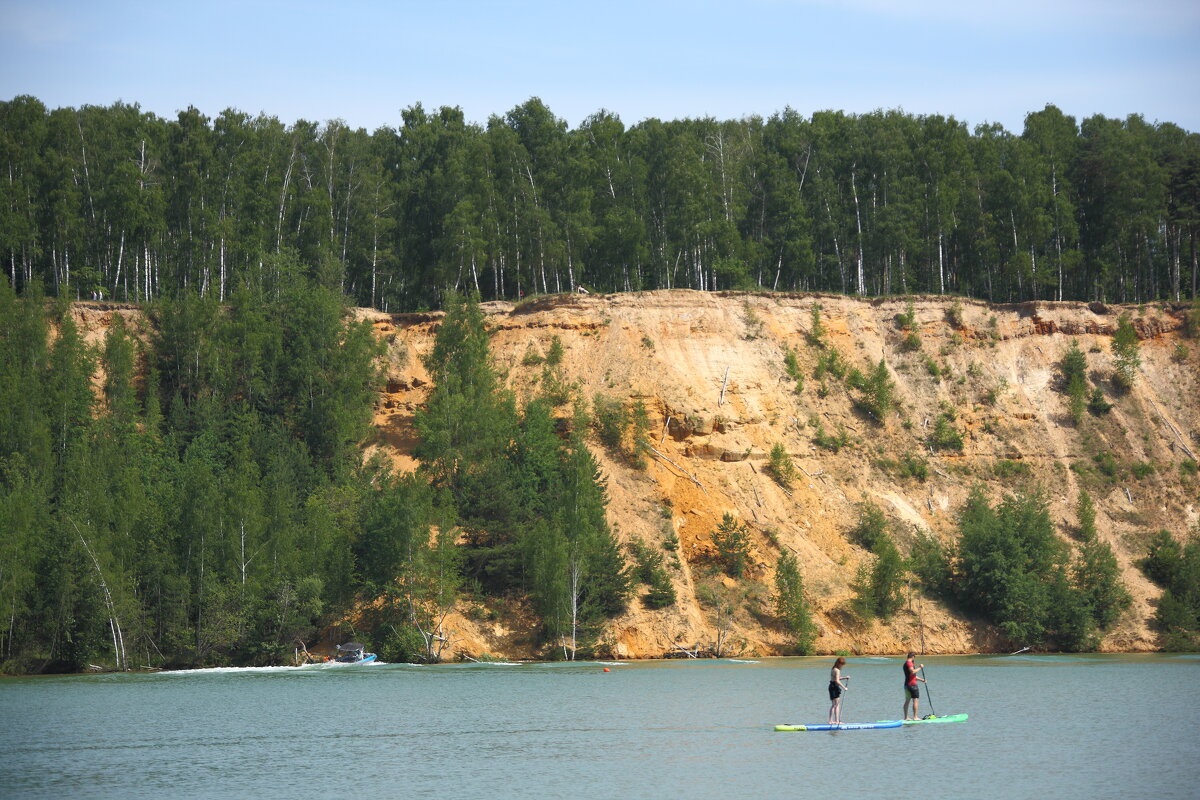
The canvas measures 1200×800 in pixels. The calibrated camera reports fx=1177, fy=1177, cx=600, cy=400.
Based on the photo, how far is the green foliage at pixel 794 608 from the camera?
6350cm

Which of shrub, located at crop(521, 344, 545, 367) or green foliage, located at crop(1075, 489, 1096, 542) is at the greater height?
shrub, located at crop(521, 344, 545, 367)

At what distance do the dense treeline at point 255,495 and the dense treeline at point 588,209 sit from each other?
29.9ft

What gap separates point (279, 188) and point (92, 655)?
1687 inches

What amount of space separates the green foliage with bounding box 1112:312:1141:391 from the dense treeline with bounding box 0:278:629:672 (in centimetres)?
3865

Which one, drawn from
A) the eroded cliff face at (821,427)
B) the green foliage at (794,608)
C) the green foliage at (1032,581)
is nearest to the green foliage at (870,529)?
the eroded cliff face at (821,427)

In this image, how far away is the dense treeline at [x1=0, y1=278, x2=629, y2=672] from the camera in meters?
58.4

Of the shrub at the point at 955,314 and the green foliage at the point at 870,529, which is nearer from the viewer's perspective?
the green foliage at the point at 870,529

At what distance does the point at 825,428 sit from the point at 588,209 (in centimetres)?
2505

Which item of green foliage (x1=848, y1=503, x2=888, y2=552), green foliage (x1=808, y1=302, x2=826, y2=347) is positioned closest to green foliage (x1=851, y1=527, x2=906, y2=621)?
green foliage (x1=848, y1=503, x2=888, y2=552)

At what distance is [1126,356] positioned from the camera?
268 feet

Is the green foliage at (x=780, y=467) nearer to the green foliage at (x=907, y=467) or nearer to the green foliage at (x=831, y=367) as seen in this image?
the green foliage at (x=907, y=467)

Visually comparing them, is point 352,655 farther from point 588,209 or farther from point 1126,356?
point 1126,356

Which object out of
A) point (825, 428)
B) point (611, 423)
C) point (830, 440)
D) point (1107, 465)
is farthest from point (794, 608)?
point (1107, 465)

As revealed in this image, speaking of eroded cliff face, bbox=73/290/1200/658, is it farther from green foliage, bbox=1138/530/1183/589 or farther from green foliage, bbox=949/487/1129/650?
green foliage, bbox=949/487/1129/650
